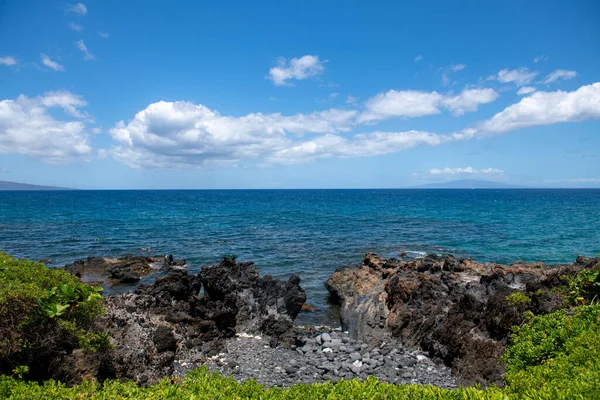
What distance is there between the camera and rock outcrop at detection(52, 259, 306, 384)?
12.3 meters

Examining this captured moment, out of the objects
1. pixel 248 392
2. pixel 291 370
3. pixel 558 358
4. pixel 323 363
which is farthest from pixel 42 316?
pixel 558 358

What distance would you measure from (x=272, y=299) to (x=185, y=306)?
4351 millimetres

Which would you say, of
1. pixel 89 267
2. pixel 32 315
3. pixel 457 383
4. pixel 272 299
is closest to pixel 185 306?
pixel 272 299

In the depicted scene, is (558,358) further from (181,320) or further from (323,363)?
(181,320)

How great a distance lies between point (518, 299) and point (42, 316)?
1533cm

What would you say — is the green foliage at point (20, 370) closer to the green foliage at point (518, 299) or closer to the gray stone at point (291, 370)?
the gray stone at point (291, 370)

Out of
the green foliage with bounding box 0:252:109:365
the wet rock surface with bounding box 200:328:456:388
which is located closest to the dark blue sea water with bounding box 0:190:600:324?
the wet rock surface with bounding box 200:328:456:388

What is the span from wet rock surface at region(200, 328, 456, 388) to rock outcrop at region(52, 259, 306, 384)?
0.80 m

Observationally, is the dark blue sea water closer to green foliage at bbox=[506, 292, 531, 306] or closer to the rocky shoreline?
the rocky shoreline

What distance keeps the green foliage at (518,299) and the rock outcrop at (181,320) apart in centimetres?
917

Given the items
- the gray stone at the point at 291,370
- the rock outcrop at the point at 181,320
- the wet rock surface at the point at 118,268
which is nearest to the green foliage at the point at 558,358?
the gray stone at the point at 291,370

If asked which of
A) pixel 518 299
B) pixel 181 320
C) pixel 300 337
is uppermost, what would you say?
pixel 518 299

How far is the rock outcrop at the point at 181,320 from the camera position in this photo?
12334 millimetres

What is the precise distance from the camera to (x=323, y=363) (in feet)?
48.2
